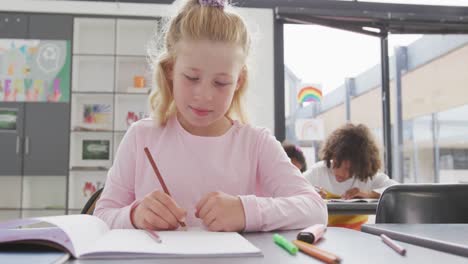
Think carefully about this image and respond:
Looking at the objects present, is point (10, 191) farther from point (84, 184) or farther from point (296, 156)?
point (296, 156)

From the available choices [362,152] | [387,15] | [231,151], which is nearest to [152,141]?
[231,151]

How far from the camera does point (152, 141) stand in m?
1.21

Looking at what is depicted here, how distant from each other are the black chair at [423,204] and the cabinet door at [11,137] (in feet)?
12.7

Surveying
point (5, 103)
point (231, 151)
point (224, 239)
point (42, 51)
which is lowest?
point (224, 239)

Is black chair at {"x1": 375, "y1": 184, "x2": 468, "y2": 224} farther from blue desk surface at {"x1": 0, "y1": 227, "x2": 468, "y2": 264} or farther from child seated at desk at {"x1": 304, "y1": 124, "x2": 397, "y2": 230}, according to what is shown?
child seated at desk at {"x1": 304, "y1": 124, "x2": 397, "y2": 230}

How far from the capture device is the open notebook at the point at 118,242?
1.84ft

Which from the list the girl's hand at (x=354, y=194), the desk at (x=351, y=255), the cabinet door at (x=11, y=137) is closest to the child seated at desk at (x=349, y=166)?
the girl's hand at (x=354, y=194)

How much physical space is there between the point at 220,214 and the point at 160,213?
107mm

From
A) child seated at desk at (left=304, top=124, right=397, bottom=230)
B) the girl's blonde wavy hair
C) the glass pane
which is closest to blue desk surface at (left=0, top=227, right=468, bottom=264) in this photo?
the girl's blonde wavy hair

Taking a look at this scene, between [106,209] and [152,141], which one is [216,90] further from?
[106,209]

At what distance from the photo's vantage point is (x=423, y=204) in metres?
1.15

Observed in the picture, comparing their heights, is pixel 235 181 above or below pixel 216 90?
below

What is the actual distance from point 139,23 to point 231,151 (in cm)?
365

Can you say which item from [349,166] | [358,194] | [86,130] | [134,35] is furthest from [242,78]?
[134,35]
